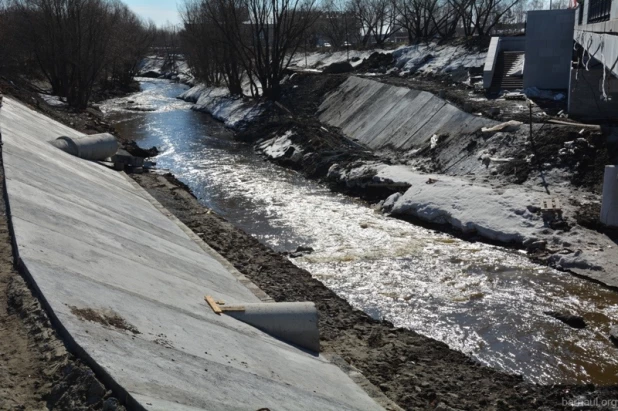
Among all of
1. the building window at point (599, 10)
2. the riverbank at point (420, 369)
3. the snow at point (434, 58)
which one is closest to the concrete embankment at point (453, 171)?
the building window at point (599, 10)

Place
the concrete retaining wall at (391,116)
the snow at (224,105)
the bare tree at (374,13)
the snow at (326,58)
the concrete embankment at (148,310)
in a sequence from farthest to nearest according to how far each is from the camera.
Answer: the bare tree at (374,13), the snow at (326,58), the snow at (224,105), the concrete retaining wall at (391,116), the concrete embankment at (148,310)

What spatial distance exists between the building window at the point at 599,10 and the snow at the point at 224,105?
2144 cm

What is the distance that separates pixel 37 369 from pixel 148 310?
2.01 metres

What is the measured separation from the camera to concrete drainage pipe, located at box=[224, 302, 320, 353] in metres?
9.72

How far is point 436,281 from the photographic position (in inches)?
586

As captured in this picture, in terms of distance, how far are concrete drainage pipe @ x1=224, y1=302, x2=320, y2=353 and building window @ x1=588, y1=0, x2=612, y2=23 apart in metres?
16.0

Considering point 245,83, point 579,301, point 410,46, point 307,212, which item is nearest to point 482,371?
point 579,301

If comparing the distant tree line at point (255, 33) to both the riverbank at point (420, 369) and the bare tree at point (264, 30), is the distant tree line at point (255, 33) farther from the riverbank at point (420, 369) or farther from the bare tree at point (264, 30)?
the riverbank at point (420, 369)

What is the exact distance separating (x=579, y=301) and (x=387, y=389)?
249 inches

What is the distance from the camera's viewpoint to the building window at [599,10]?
21.7 m

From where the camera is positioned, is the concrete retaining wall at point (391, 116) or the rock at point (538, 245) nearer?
the rock at point (538, 245)

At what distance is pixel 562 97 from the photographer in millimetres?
28406

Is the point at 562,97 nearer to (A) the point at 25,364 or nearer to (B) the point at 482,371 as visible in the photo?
(B) the point at 482,371

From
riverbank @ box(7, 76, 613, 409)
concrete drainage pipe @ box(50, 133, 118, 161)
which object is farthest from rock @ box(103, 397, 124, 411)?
concrete drainage pipe @ box(50, 133, 118, 161)
